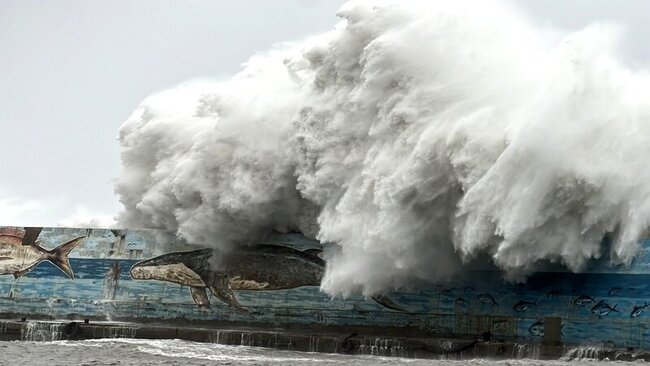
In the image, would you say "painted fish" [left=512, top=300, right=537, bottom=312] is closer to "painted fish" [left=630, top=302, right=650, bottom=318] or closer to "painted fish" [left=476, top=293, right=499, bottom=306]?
"painted fish" [left=476, top=293, right=499, bottom=306]

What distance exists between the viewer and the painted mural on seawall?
2339 centimetres

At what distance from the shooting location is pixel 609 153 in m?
21.9

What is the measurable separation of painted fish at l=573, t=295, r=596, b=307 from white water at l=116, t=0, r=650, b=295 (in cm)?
127

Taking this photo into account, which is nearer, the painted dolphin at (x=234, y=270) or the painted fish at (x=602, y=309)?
the painted fish at (x=602, y=309)

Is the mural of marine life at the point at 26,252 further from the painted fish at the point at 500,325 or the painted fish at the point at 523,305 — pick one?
the painted fish at the point at 523,305

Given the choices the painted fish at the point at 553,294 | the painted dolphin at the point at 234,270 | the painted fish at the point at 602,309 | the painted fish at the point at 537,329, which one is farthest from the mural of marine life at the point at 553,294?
the painted dolphin at the point at 234,270

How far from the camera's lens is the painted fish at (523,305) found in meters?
24.7

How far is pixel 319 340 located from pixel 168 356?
508 centimetres

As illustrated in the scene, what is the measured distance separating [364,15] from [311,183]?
17.6 ft

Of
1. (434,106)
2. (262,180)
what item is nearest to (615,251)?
(434,106)

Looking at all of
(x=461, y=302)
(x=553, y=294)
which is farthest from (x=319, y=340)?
(x=553, y=294)

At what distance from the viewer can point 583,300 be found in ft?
77.7

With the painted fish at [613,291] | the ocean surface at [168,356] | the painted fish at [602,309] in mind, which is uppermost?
the painted fish at [613,291]

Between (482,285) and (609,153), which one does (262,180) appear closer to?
(482,285)
